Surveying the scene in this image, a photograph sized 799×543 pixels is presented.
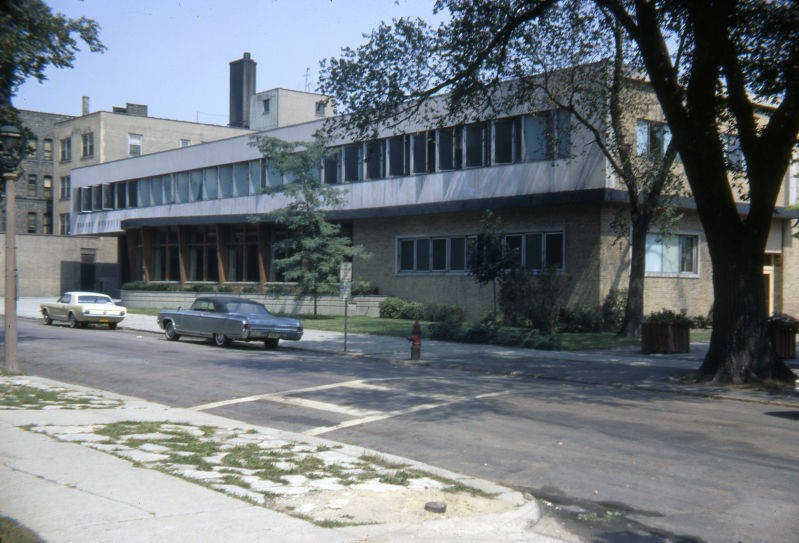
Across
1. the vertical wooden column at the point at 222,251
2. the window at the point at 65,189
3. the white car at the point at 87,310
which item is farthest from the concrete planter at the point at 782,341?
the window at the point at 65,189

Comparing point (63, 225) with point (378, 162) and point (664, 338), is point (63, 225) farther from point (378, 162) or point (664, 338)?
point (664, 338)

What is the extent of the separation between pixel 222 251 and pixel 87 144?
24.4 m

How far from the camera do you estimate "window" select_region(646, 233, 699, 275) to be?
30484 millimetres

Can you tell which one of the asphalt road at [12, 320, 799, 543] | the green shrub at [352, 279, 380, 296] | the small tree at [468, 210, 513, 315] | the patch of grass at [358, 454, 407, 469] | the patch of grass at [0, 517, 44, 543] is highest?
the small tree at [468, 210, 513, 315]

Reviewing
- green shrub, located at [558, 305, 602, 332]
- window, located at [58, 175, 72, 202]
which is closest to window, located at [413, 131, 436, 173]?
green shrub, located at [558, 305, 602, 332]

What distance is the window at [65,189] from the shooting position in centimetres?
6700

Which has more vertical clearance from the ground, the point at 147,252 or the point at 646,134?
the point at 646,134

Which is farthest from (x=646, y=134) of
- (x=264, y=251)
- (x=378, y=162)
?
(x=264, y=251)

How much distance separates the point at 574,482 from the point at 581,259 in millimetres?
22238

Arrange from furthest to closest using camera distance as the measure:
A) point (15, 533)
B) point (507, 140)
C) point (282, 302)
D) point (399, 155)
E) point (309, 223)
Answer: point (282, 302) → point (399, 155) → point (309, 223) → point (507, 140) → point (15, 533)

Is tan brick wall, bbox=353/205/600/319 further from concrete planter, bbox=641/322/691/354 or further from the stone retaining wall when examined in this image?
concrete planter, bbox=641/322/691/354

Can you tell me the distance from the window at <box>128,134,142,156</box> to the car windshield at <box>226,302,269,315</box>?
44.0 metres

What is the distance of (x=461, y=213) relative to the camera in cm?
3388

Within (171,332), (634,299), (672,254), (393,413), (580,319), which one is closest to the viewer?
(393,413)
